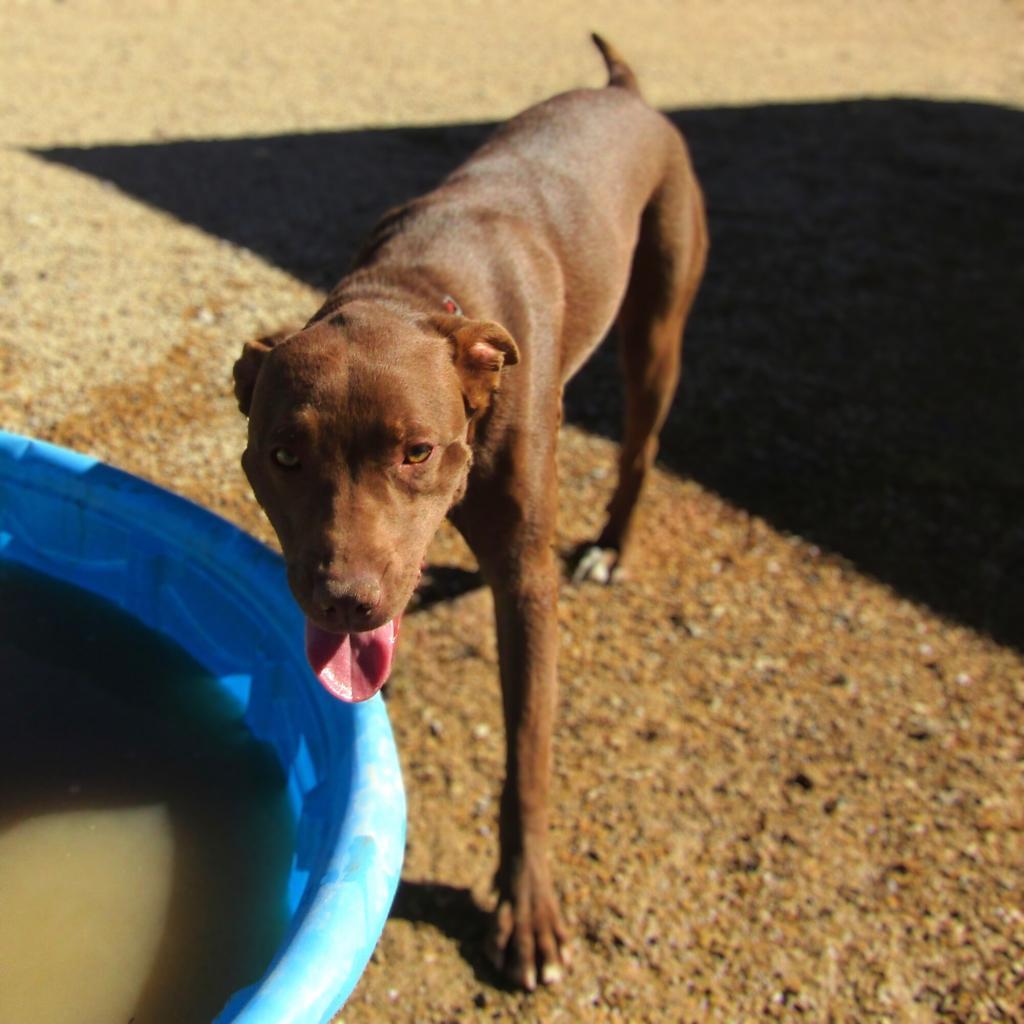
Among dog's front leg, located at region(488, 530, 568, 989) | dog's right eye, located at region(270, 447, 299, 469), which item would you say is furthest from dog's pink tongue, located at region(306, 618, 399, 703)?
dog's front leg, located at region(488, 530, 568, 989)

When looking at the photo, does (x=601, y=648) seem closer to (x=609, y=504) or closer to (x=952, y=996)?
(x=609, y=504)

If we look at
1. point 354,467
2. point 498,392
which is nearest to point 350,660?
point 354,467

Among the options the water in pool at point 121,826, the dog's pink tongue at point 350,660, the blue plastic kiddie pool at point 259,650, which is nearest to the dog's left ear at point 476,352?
the dog's pink tongue at point 350,660

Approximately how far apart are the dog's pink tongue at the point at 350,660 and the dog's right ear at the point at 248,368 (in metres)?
0.59

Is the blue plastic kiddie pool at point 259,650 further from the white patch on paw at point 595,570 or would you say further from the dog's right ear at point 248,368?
the white patch on paw at point 595,570

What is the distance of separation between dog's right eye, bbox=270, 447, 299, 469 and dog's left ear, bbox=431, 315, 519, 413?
46 centimetres

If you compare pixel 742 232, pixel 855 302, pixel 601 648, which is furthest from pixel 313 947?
pixel 742 232

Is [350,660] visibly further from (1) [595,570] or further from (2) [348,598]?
(1) [595,570]

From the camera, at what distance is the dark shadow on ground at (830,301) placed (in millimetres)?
5145

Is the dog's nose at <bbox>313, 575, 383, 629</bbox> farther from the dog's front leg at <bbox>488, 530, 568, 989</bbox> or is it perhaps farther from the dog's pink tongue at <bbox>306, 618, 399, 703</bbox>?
the dog's front leg at <bbox>488, 530, 568, 989</bbox>

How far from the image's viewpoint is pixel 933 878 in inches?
139

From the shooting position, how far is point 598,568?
4.63m

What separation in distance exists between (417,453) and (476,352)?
33 centimetres

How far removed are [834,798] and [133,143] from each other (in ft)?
20.8
